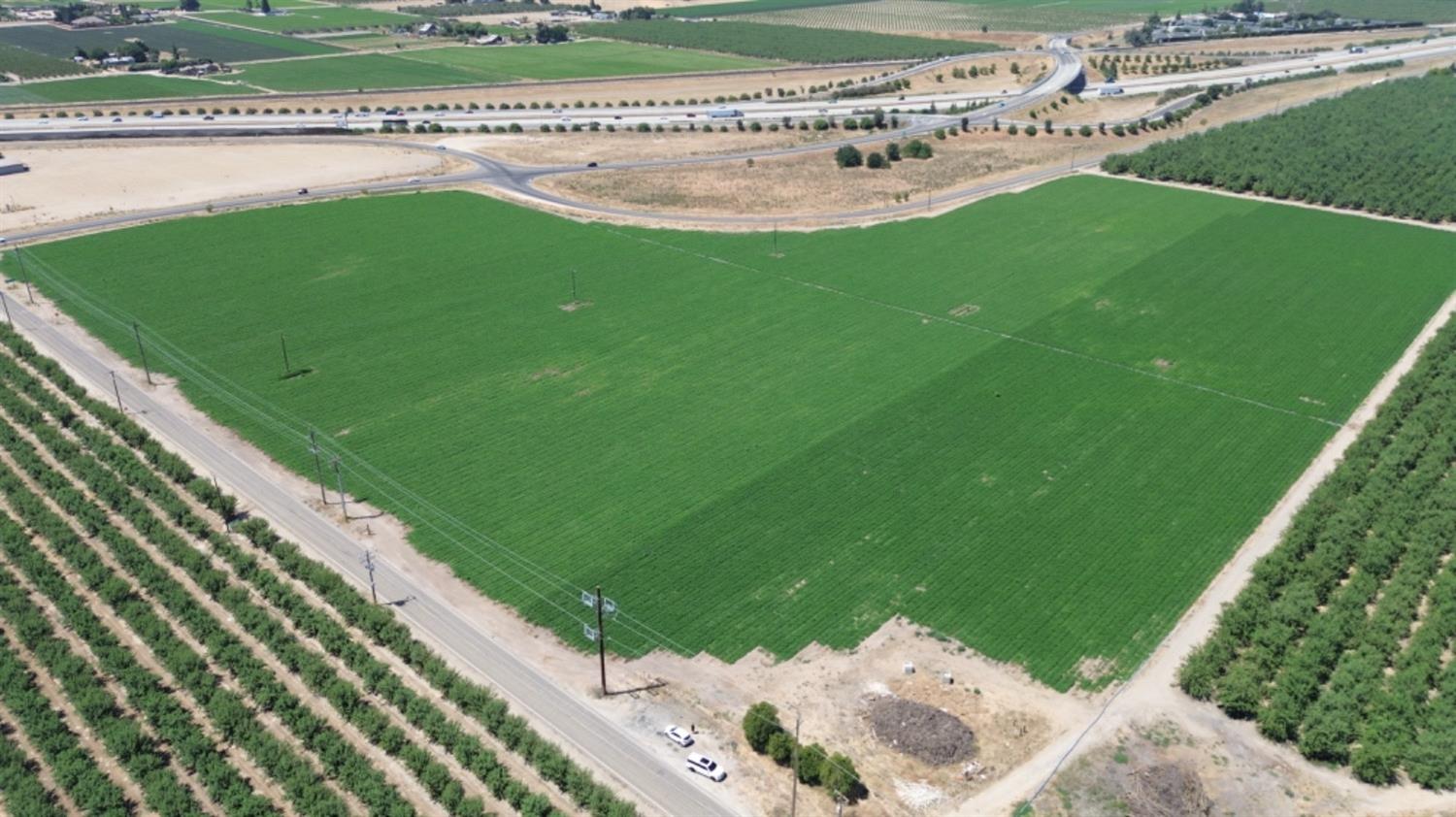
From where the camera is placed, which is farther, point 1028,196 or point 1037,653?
point 1028,196

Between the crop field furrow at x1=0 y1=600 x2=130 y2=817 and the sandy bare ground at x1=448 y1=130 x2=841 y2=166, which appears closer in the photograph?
the crop field furrow at x1=0 y1=600 x2=130 y2=817

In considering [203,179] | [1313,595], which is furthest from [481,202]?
[1313,595]

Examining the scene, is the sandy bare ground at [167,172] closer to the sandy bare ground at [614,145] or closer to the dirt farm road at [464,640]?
the sandy bare ground at [614,145]

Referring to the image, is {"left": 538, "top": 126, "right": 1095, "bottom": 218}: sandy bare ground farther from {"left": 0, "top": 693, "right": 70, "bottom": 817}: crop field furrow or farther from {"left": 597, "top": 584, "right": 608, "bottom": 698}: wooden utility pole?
{"left": 0, "top": 693, "right": 70, "bottom": 817}: crop field furrow

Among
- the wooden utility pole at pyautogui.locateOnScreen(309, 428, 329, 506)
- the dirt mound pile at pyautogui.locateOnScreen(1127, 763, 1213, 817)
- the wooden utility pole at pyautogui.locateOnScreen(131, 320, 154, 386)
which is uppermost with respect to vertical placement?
the wooden utility pole at pyautogui.locateOnScreen(131, 320, 154, 386)

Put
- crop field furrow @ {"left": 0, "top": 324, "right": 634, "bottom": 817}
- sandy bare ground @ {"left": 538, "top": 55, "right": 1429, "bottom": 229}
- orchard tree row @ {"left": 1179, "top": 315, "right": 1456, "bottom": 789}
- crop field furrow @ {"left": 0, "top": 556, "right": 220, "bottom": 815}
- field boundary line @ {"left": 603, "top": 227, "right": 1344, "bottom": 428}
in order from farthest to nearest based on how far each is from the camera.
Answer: sandy bare ground @ {"left": 538, "top": 55, "right": 1429, "bottom": 229} < field boundary line @ {"left": 603, "top": 227, "right": 1344, "bottom": 428} < orchard tree row @ {"left": 1179, "top": 315, "right": 1456, "bottom": 789} < crop field furrow @ {"left": 0, "top": 324, "right": 634, "bottom": 817} < crop field furrow @ {"left": 0, "top": 556, "right": 220, "bottom": 815}

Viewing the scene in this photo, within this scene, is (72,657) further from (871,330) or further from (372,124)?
(372,124)

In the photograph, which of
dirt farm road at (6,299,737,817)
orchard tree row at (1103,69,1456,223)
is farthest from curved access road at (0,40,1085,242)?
dirt farm road at (6,299,737,817)
